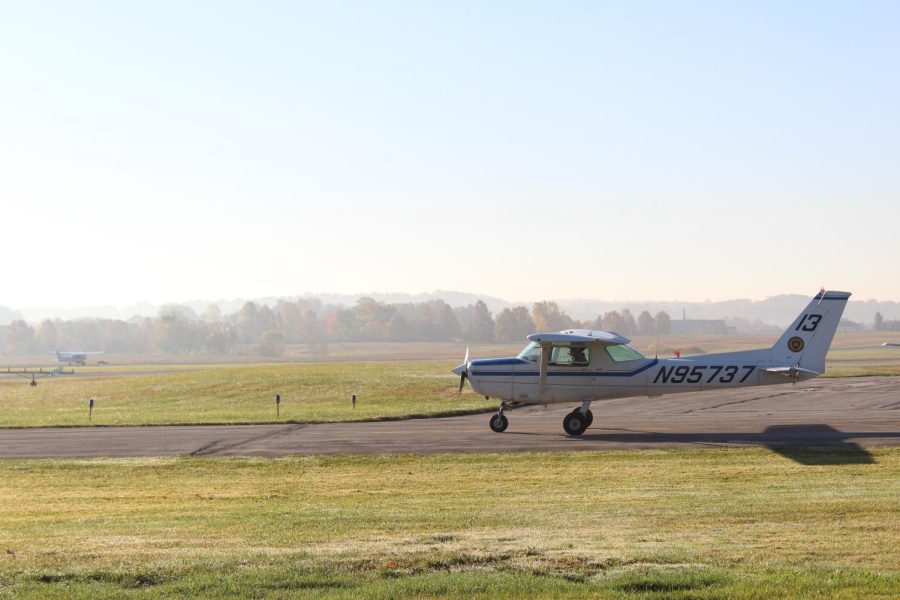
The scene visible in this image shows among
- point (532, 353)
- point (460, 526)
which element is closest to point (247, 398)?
point (532, 353)

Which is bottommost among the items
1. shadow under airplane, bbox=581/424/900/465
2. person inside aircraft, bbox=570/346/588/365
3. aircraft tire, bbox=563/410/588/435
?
shadow under airplane, bbox=581/424/900/465

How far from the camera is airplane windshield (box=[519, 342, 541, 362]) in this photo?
95.7ft

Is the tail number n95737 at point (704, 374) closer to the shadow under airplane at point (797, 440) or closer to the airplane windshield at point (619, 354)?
the airplane windshield at point (619, 354)

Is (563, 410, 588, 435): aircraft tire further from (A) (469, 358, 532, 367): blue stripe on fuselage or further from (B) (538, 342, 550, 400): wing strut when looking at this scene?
(A) (469, 358, 532, 367): blue stripe on fuselage

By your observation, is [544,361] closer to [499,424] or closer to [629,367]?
[629,367]

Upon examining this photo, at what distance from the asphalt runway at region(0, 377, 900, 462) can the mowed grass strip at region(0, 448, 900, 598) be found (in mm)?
1828

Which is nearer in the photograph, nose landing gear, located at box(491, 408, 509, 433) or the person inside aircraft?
the person inside aircraft

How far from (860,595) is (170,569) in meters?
7.35

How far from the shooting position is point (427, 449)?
26.0 m

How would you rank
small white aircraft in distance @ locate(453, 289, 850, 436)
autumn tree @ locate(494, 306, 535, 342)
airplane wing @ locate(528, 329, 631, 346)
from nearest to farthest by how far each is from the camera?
airplane wing @ locate(528, 329, 631, 346), small white aircraft in distance @ locate(453, 289, 850, 436), autumn tree @ locate(494, 306, 535, 342)

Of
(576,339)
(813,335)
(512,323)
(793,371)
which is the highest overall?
(512,323)

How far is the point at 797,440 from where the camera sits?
26141mm

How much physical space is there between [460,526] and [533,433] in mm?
14857

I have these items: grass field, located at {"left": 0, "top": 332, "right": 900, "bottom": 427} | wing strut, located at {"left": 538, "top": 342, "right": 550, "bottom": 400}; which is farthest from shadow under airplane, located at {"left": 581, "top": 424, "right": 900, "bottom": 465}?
grass field, located at {"left": 0, "top": 332, "right": 900, "bottom": 427}
